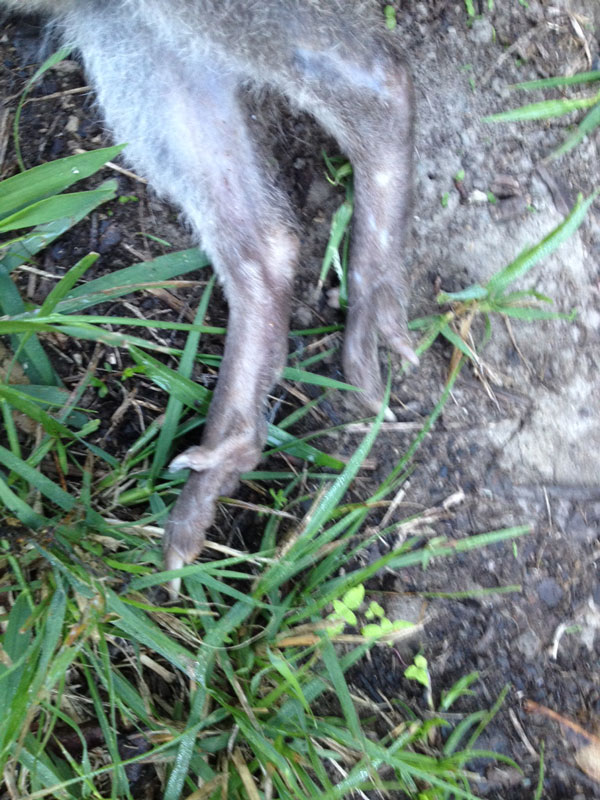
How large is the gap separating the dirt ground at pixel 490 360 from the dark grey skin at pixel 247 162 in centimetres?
12

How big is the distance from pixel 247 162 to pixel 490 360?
84 centimetres

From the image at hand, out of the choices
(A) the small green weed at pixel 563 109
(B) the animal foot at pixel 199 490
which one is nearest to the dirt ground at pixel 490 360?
(A) the small green weed at pixel 563 109

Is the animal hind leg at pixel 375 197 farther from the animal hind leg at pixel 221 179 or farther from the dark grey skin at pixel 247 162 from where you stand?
the animal hind leg at pixel 221 179

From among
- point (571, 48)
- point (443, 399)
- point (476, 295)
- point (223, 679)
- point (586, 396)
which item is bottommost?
point (223, 679)

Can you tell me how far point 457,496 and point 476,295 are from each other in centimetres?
54

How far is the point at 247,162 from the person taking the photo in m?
1.75

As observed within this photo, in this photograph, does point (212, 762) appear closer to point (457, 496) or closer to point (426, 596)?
point (426, 596)

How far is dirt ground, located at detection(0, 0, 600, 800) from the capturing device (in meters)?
1.77

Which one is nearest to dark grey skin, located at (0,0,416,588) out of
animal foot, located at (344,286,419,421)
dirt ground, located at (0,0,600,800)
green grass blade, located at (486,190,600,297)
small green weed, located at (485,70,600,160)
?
animal foot, located at (344,286,419,421)

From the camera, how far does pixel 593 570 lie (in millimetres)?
1824

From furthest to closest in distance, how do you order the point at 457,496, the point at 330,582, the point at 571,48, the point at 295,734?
the point at 571,48, the point at 457,496, the point at 330,582, the point at 295,734

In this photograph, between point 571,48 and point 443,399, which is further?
point 571,48

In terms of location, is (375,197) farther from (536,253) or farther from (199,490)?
(199,490)

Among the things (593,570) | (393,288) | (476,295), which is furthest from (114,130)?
(593,570)
